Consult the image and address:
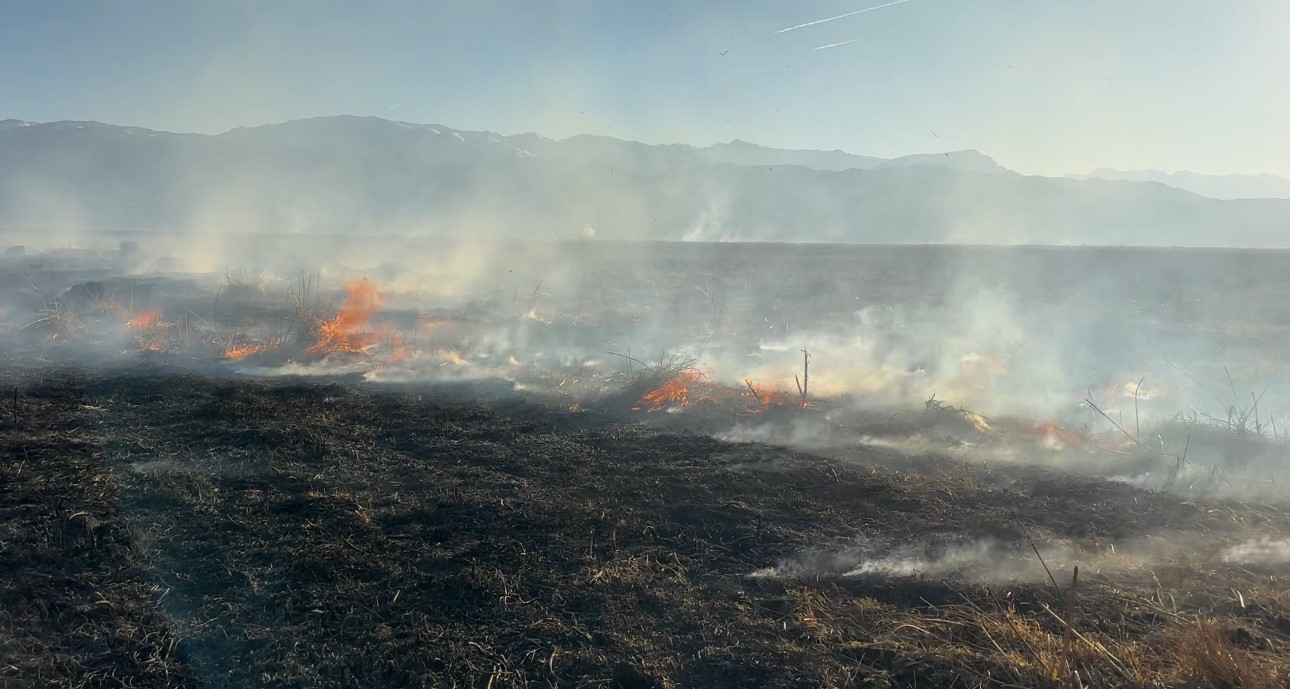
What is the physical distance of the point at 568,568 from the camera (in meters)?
5.14

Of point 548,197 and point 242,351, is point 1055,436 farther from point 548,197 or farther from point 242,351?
point 548,197

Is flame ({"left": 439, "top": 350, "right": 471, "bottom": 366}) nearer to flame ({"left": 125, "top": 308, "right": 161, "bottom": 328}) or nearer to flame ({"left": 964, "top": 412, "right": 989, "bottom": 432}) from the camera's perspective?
flame ({"left": 125, "top": 308, "right": 161, "bottom": 328})

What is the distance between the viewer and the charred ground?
153 inches

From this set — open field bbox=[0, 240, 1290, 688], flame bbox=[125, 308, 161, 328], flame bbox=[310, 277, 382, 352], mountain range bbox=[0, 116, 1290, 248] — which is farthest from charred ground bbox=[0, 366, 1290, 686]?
mountain range bbox=[0, 116, 1290, 248]

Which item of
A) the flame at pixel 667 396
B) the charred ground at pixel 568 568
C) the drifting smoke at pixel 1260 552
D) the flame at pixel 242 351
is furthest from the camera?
the flame at pixel 242 351

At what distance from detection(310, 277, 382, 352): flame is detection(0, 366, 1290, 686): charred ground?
552cm

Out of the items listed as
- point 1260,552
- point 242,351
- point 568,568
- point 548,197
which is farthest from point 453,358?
point 548,197

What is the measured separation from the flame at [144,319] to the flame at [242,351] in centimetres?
349

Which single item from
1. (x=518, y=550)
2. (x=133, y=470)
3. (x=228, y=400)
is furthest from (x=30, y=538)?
(x=228, y=400)

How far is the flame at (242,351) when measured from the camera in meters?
13.7

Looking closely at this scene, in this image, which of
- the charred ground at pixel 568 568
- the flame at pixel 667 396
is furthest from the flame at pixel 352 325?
the flame at pixel 667 396

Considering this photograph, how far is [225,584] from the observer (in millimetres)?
4758

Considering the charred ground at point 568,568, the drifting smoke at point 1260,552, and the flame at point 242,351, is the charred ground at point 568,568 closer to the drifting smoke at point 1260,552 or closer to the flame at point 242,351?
the drifting smoke at point 1260,552

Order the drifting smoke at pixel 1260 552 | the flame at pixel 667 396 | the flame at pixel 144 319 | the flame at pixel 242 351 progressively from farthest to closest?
the flame at pixel 144 319 < the flame at pixel 242 351 < the flame at pixel 667 396 < the drifting smoke at pixel 1260 552
